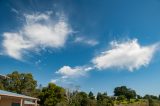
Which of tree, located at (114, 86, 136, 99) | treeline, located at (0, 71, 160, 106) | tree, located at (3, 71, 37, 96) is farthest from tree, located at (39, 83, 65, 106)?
tree, located at (114, 86, 136, 99)

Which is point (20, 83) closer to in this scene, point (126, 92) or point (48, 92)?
point (48, 92)

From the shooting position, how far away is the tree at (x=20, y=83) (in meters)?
53.1

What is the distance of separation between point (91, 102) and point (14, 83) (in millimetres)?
16805

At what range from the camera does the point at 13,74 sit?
5316cm

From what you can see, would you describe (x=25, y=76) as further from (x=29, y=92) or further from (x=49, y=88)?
(x=49, y=88)

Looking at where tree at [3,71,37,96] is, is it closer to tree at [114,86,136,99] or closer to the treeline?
the treeline

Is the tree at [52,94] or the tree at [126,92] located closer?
the tree at [52,94]

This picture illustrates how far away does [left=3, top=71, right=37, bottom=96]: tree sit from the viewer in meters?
53.1

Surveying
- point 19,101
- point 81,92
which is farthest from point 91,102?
point 19,101

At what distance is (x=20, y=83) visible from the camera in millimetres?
53344

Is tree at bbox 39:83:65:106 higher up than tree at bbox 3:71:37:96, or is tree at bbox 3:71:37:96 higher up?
tree at bbox 3:71:37:96

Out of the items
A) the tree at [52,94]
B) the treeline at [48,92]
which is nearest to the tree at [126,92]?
the treeline at [48,92]

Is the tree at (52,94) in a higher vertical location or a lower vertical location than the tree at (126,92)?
lower

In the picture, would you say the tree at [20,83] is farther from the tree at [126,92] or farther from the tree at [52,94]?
the tree at [126,92]
